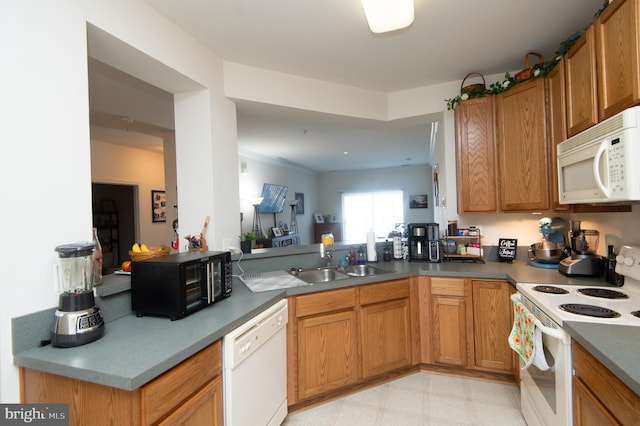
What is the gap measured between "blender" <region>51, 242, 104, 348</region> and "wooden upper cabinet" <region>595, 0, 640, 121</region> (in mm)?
2341

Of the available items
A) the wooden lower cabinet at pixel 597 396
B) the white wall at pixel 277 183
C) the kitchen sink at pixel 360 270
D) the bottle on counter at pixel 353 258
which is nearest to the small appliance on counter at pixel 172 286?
the kitchen sink at pixel 360 270

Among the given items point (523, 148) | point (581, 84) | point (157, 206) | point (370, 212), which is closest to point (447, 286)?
point (523, 148)

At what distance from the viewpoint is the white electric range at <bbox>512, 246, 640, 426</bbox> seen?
1.28m

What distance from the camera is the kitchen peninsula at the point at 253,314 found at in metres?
0.97

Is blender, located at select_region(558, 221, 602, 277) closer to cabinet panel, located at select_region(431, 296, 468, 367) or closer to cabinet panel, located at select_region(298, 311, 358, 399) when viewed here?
cabinet panel, located at select_region(431, 296, 468, 367)

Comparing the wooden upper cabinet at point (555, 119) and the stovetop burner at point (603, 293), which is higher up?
the wooden upper cabinet at point (555, 119)

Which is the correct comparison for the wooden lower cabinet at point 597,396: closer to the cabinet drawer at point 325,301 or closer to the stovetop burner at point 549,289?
the stovetop burner at point 549,289

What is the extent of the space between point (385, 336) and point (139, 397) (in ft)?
5.74

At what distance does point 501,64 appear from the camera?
2.46m

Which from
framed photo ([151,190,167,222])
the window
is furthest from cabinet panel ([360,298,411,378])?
the window

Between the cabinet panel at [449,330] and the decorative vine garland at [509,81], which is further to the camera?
the cabinet panel at [449,330]

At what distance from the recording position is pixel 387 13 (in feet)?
5.02

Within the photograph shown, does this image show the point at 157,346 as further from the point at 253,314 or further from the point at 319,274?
the point at 319,274

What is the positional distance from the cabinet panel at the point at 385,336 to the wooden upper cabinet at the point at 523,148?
1164mm
